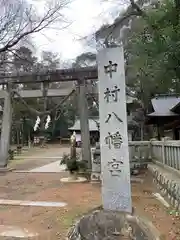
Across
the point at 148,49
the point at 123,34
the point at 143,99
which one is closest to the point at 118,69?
the point at 148,49

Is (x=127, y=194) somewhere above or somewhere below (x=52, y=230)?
above

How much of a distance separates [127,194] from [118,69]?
5.93ft

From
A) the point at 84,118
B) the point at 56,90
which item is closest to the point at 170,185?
the point at 84,118

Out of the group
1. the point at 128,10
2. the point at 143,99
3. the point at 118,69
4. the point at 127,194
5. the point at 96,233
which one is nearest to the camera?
the point at 96,233

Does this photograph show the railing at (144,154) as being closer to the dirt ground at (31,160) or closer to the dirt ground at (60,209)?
the dirt ground at (60,209)

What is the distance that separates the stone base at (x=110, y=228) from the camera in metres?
3.54

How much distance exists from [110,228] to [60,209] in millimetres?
3886

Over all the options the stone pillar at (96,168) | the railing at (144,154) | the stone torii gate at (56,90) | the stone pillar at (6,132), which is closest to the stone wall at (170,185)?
the railing at (144,154)

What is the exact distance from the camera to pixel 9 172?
49.1 ft

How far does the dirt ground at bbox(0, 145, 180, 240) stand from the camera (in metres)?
5.83

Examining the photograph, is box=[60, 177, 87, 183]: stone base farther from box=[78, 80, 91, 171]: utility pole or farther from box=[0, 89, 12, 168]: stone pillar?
box=[0, 89, 12, 168]: stone pillar

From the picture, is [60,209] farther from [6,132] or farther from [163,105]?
[163,105]

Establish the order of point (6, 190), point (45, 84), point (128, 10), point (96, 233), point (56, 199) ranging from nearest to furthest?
point (96, 233)
point (56, 199)
point (6, 190)
point (128, 10)
point (45, 84)

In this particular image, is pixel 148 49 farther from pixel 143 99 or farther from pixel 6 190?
pixel 143 99
